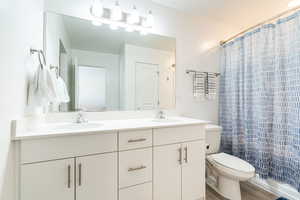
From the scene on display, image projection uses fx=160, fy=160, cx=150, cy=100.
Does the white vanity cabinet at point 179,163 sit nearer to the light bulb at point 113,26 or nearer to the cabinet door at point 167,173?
the cabinet door at point 167,173

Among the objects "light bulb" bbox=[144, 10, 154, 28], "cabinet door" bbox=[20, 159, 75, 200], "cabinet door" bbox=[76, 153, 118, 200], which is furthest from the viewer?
"light bulb" bbox=[144, 10, 154, 28]

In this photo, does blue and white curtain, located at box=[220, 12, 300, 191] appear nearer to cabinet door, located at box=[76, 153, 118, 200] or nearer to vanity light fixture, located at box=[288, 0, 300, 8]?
vanity light fixture, located at box=[288, 0, 300, 8]

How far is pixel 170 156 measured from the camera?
1474 mm

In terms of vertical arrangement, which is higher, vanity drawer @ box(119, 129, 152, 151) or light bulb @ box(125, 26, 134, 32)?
light bulb @ box(125, 26, 134, 32)

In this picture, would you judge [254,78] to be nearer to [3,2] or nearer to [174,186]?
[174,186]

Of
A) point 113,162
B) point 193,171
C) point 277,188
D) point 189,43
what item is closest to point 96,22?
point 189,43

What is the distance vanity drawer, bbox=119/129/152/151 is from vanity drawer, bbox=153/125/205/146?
66 mm

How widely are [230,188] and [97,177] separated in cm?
139

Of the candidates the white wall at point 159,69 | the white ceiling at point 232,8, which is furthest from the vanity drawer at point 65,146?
the white ceiling at point 232,8

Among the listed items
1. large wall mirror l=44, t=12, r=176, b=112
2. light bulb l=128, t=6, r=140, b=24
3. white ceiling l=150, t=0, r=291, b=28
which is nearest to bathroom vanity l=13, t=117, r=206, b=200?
large wall mirror l=44, t=12, r=176, b=112

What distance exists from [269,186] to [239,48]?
1730 millimetres

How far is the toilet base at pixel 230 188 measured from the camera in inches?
66.0

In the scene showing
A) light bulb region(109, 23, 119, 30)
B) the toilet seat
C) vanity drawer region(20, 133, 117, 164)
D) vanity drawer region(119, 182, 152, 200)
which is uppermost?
light bulb region(109, 23, 119, 30)

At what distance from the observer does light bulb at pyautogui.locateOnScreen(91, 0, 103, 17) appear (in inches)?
64.7
